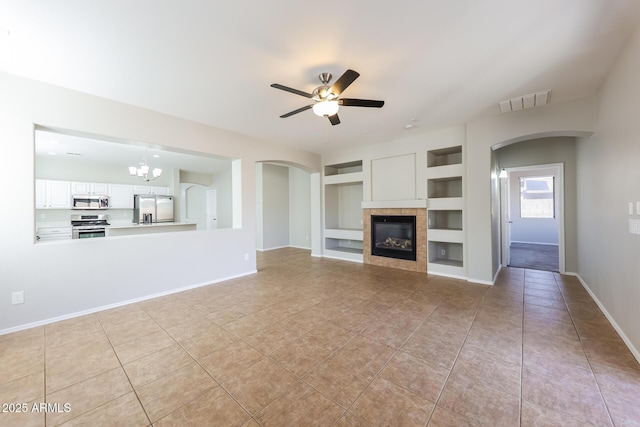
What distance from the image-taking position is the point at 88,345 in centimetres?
242

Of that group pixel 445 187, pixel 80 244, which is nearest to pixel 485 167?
pixel 445 187

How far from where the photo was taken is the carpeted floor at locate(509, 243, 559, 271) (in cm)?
551

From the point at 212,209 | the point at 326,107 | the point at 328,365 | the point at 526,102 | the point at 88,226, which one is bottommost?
the point at 328,365

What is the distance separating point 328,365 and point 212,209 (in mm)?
9265

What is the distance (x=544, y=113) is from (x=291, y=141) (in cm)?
426

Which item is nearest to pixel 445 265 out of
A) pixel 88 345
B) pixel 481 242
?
pixel 481 242

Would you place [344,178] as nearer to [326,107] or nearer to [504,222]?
[326,107]

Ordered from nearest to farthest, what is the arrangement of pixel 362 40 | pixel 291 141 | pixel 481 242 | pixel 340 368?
pixel 340 368, pixel 362 40, pixel 481 242, pixel 291 141

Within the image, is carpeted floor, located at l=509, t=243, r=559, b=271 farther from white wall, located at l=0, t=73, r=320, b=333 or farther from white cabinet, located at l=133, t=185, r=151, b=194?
white cabinet, located at l=133, t=185, r=151, b=194

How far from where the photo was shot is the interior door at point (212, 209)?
32.4ft

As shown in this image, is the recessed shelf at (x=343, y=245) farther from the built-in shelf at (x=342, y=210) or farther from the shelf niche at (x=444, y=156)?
the shelf niche at (x=444, y=156)

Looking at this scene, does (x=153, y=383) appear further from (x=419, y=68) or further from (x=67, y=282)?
(x=419, y=68)

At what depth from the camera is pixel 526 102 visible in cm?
341

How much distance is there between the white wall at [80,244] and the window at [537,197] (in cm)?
1038
